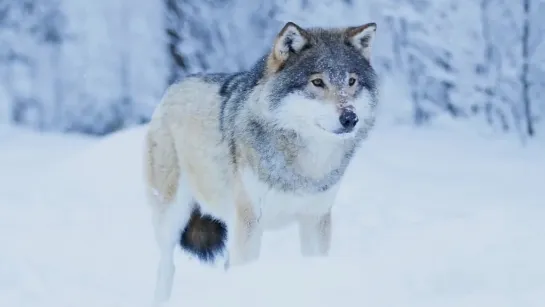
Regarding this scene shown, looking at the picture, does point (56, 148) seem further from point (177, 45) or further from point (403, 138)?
point (403, 138)

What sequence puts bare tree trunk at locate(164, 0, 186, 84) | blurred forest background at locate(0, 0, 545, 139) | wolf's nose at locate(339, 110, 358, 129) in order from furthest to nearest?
1. bare tree trunk at locate(164, 0, 186, 84)
2. blurred forest background at locate(0, 0, 545, 139)
3. wolf's nose at locate(339, 110, 358, 129)

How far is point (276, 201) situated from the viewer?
453 centimetres

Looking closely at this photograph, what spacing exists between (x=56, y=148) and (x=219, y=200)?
8438mm

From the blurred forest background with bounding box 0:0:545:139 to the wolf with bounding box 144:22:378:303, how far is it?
740cm

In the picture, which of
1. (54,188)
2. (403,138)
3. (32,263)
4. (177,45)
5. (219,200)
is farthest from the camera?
(177,45)

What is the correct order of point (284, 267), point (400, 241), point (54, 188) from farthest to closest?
1. point (54, 188)
2. point (400, 241)
3. point (284, 267)

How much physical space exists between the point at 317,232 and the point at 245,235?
46 cm

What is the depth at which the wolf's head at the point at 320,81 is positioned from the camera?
4.21 metres

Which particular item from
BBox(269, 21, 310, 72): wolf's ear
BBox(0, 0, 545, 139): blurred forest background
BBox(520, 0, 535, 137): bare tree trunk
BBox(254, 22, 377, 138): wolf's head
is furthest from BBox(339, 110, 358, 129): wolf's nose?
BBox(520, 0, 535, 137): bare tree trunk

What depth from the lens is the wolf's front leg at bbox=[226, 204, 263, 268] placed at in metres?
4.58

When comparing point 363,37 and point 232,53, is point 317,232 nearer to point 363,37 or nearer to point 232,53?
point 363,37

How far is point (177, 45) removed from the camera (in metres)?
14.3

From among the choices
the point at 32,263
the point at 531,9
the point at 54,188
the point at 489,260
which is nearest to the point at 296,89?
the point at 489,260

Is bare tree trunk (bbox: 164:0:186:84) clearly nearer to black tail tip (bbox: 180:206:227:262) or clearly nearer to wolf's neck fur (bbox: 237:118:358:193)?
black tail tip (bbox: 180:206:227:262)
